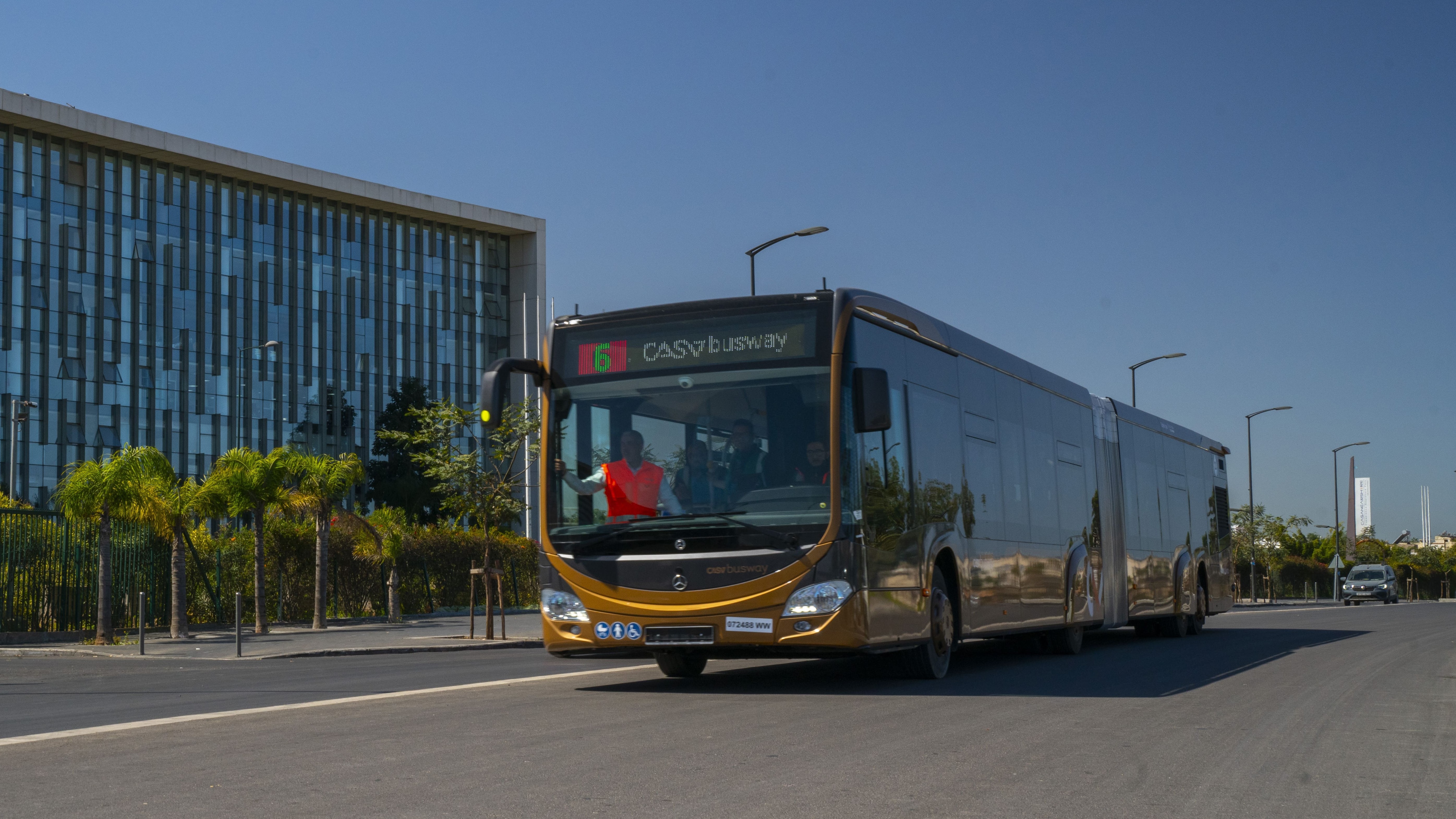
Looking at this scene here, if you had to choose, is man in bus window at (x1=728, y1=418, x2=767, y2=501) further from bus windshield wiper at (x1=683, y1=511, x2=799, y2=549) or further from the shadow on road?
the shadow on road

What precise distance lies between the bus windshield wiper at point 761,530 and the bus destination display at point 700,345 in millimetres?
1289

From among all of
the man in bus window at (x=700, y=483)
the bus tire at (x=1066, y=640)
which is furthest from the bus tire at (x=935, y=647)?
the bus tire at (x=1066, y=640)

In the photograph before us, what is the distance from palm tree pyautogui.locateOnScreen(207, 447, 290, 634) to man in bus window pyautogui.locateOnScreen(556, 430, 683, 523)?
1657cm

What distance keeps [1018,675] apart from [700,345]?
4994 mm

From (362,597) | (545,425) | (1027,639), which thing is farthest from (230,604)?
(545,425)

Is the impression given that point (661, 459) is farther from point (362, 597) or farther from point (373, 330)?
point (373, 330)

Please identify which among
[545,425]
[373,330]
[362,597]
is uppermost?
[373,330]

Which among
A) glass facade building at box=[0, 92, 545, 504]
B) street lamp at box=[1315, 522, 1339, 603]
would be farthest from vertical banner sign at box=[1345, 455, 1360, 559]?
glass facade building at box=[0, 92, 545, 504]

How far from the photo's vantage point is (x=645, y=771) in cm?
755

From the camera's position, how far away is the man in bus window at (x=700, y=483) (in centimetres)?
1162

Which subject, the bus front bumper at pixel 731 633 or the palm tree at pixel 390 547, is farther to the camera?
the palm tree at pixel 390 547

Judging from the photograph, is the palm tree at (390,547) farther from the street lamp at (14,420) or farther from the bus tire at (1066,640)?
the street lamp at (14,420)

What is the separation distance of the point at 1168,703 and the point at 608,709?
14.3 ft

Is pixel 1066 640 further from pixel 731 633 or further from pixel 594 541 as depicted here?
pixel 594 541
